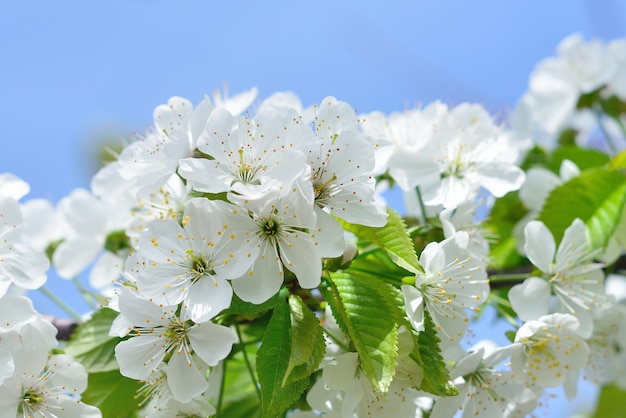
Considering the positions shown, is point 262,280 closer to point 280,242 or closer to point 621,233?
point 280,242

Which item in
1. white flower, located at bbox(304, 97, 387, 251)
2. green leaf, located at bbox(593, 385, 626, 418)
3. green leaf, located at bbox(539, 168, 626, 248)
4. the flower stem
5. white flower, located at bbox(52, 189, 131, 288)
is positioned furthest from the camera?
green leaf, located at bbox(593, 385, 626, 418)

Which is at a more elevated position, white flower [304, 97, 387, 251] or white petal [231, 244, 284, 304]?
white flower [304, 97, 387, 251]

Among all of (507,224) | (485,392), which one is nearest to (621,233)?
(507,224)

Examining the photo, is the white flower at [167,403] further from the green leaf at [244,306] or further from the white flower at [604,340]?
the white flower at [604,340]

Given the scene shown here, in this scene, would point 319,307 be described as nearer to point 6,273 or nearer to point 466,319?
point 466,319

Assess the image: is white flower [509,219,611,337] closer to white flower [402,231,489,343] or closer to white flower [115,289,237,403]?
white flower [402,231,489,343]

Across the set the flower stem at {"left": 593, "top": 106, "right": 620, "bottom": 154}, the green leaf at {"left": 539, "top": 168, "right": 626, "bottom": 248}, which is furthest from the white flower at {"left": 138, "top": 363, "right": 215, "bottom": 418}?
the flower stem at {"left": 593, "top": 106, "right": 620, "bottom": 154}
